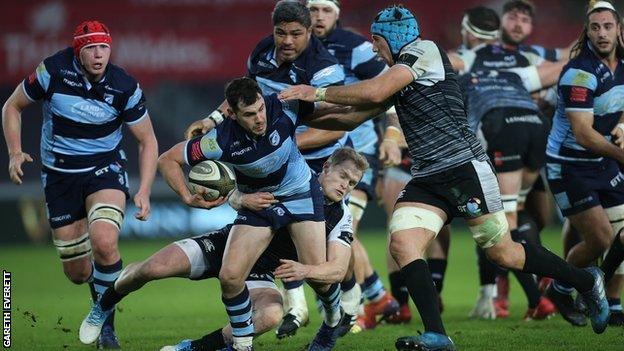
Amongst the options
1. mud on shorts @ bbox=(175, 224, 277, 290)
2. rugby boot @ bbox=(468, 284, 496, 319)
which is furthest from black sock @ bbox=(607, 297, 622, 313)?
mud on shorts @ bbox=(175, 224, 277, 290)

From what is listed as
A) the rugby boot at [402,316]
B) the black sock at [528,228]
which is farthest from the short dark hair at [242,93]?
the black sock at [528,228]

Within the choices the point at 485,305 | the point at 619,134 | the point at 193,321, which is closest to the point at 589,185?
the point at 619,134

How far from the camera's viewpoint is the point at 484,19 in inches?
471

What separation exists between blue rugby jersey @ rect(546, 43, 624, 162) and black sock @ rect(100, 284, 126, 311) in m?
3.84

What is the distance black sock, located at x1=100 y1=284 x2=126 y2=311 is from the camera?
885 centimetres

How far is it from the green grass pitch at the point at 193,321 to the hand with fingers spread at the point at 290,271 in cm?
155

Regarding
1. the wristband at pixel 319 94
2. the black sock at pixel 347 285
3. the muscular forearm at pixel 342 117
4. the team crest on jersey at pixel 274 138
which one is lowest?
the black sock at pixel 347 285

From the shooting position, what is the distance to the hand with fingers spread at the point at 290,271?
7656 millimetres

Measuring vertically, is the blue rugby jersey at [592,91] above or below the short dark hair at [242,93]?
below

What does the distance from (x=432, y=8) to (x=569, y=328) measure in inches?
429

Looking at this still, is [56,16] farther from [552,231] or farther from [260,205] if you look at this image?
[260,205]

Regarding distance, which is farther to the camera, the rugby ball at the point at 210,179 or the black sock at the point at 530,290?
the black sock at the point at 530,290

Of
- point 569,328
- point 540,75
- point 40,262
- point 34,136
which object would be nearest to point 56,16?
point 34,136

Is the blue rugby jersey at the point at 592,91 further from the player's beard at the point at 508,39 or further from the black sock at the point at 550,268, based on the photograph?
the player's beard at the point at 508,39
